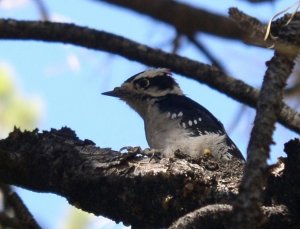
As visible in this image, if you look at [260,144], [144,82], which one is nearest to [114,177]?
[260,144]

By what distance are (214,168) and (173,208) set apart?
231 mm

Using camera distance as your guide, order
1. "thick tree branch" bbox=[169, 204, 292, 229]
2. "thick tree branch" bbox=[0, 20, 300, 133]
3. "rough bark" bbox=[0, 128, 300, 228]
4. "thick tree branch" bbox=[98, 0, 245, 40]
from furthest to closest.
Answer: "thick tree branch" bbox=[98, 0, 245, 40], "thick tree branch" bbox=[0, 20, 300, 133], "rough bark" bbox=[0, 128, 300, 228], "thick tree branch" bbox=[169, 204, 292, 229]

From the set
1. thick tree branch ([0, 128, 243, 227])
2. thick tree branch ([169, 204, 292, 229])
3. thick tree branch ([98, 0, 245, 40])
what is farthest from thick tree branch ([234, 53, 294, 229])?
thick tree branch ([98, 0, 245, 40])

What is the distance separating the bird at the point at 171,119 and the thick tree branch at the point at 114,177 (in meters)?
0.54

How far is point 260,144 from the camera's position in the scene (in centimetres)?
193

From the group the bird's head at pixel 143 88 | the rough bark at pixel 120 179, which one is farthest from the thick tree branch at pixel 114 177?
the bird's head at pixel 143 88

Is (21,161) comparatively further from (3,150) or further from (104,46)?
(104,46)

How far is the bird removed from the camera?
3959 mm

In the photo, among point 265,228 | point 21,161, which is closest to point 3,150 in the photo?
point 21,161

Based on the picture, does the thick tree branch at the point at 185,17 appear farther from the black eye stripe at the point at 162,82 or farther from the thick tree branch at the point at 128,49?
the thick tree branch at the point at 128,49

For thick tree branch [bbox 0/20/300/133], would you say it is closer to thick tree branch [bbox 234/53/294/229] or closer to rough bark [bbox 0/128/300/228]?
rough bark [bbox 0/128/300/228]

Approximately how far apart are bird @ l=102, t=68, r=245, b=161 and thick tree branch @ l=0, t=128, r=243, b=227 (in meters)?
0.54

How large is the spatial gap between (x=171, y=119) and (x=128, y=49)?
18.7 inches

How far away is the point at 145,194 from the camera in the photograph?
2771mm
